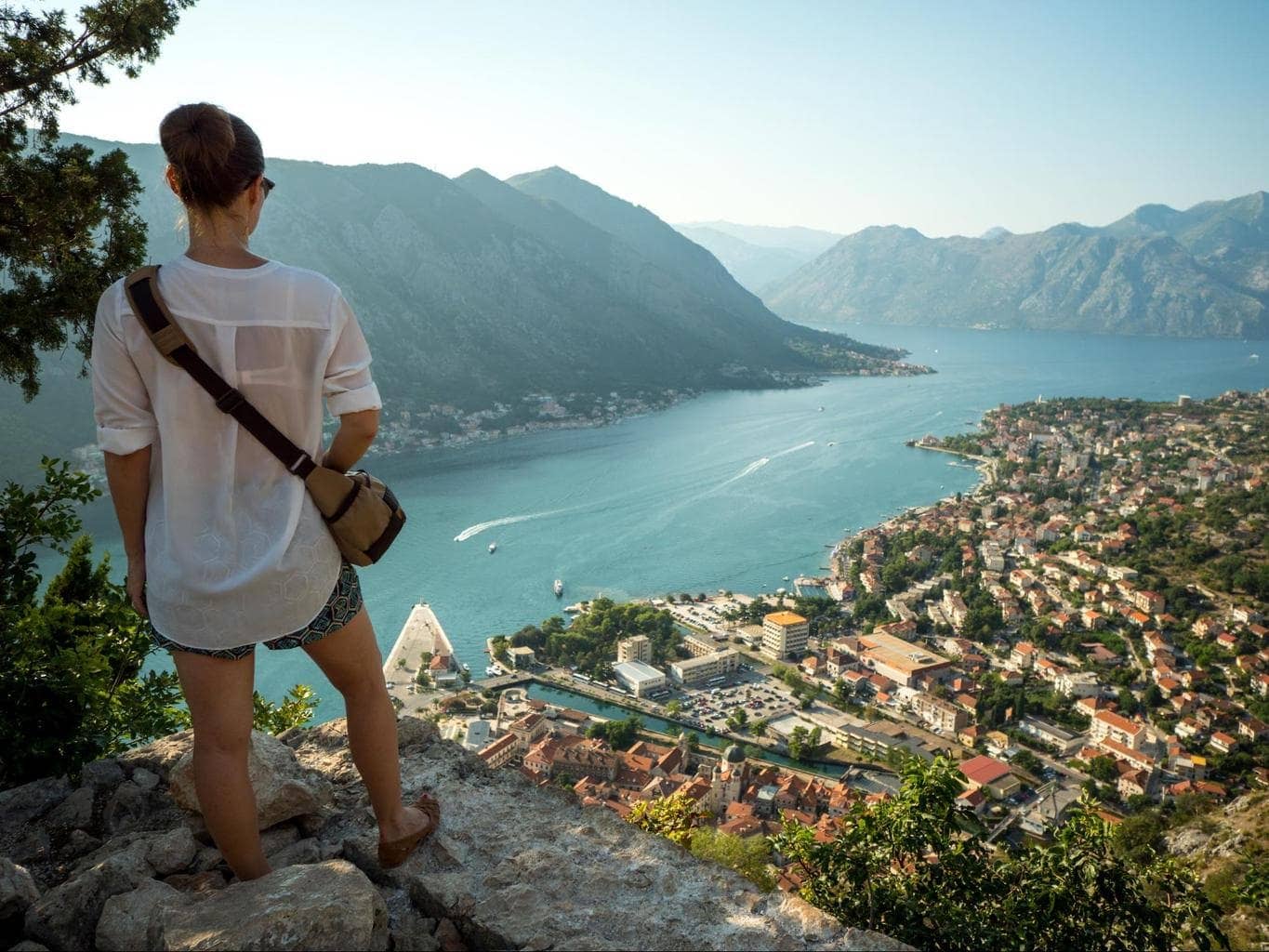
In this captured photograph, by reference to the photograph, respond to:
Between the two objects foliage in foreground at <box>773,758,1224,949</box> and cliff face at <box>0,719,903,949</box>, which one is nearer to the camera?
cliff face at <box>0,719,903,949</box>

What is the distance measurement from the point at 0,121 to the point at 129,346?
2.06 meters

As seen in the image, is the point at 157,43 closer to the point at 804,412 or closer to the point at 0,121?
the point at 0,121

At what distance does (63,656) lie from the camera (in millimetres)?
1870

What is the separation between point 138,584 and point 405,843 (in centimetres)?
54

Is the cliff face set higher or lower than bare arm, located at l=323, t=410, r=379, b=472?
lower

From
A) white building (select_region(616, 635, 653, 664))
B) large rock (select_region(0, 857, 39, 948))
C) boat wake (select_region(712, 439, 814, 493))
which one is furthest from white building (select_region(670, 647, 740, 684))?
large rock (select_region(0, 857, 39, 948))

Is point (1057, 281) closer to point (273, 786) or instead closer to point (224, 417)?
point (273, 786)

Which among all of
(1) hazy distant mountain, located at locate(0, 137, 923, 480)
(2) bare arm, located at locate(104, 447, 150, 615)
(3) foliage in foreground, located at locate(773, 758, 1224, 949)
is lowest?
(3) foliage in foreground, located at locate(773, 758, 1224, 949)

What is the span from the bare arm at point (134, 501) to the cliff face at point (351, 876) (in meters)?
0.40

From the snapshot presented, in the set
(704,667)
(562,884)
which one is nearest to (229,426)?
(562,884)

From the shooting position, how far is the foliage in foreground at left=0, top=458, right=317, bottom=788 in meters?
1.80

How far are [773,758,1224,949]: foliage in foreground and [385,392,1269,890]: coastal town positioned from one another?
182 inches

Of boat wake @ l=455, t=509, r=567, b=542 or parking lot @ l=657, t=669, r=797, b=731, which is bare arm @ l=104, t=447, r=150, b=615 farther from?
boat wake @ l=455, t=509, r=567, b=542

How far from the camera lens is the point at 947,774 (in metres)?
2.16
